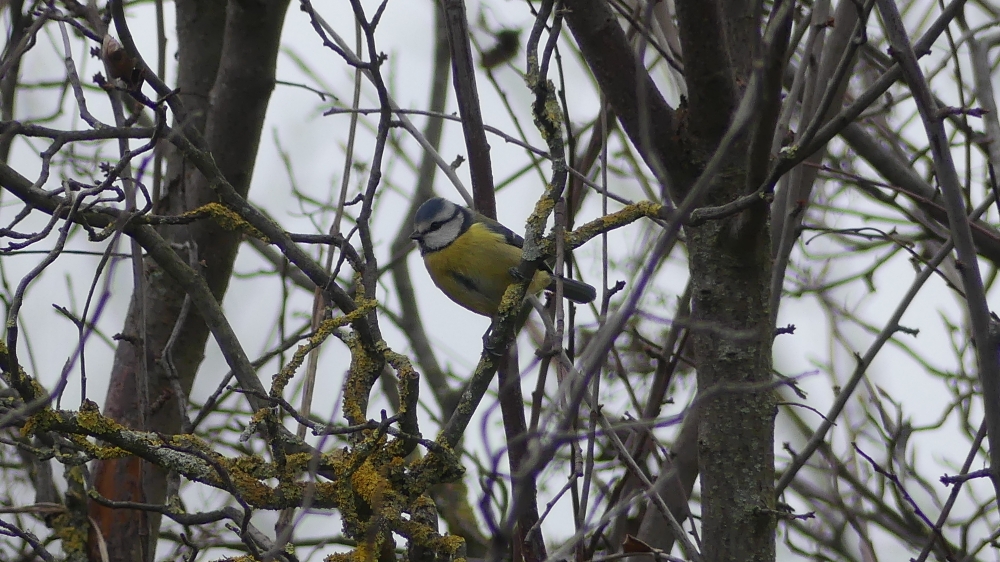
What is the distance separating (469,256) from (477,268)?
0.06 metres

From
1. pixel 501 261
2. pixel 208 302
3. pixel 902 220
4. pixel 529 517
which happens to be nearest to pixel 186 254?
pixel 208 302

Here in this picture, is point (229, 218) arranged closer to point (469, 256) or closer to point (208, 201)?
point (208, 201)

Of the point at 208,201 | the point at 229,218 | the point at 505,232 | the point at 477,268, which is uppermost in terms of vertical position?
the point at 505,232

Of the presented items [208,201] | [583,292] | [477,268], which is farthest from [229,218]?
[583,292]

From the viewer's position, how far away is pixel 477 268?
3857 millimetres

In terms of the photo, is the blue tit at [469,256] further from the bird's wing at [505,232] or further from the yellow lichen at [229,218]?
the yellow lichen at [229,218]

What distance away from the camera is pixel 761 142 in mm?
1780

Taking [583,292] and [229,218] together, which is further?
[583,292]

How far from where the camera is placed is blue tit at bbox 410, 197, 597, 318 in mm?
3855

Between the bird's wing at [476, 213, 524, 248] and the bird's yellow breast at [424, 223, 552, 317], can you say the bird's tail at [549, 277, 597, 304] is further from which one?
the bird's wing at [476, 213, 524, 248]

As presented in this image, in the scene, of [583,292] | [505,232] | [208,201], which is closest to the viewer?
[208,201]

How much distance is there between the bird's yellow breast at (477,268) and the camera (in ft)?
12.7

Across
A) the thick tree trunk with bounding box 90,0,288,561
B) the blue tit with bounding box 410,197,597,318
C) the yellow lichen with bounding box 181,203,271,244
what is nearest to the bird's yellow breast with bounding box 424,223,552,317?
the blue tit with bounding box 410,197,597,318

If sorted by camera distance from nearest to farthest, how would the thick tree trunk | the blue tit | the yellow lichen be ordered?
the yellow lichen → the thick tree trunk → the blue tit
